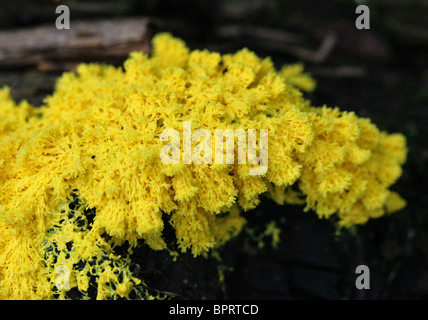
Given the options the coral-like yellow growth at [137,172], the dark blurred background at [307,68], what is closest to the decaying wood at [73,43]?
the dark blurred background at [307,68]

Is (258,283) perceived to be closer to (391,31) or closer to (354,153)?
(354,153)

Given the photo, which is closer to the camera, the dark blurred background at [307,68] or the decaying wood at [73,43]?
the dark blurred background at [307,68]

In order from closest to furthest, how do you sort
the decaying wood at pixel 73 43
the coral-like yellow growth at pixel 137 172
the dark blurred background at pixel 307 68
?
the coral-like yellow growth at pixel 137 172 < the dark blurred background at pixel 307 68 < the decaying wood at pixel 73 43

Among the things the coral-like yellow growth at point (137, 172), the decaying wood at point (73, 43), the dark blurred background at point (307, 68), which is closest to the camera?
the coral-like yellow growth at point (137, 172)

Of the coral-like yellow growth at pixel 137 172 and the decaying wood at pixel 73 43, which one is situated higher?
the decaying wood at pixel 73 43

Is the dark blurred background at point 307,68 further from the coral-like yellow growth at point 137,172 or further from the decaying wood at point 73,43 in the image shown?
the coral-like yellow growth at point 137,172
